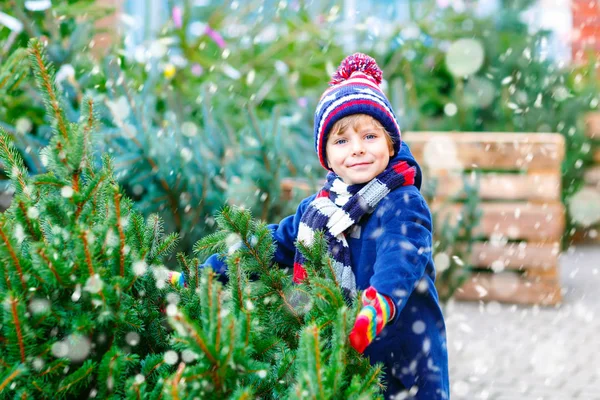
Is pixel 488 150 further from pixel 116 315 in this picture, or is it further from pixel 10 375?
pixel 10 375

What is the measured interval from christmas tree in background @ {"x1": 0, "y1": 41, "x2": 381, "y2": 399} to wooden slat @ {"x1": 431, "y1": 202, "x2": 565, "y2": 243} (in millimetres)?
4494

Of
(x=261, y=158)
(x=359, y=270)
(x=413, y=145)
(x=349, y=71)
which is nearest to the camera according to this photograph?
(x=359, y=270)

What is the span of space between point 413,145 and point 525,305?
→ 5.42ft

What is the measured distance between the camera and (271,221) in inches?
161

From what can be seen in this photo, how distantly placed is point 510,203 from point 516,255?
19.4 inches

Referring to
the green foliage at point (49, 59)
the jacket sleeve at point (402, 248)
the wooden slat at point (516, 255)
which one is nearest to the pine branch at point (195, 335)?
the jacket sleeve at point (402, 248)

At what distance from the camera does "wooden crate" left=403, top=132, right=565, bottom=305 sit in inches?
236

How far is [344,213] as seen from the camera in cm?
217

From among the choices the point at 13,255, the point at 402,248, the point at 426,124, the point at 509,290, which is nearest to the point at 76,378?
the point at 13,255

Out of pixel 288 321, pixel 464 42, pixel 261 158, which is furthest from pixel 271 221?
pixel 464 42

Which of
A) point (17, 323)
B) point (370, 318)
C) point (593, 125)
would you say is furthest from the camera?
point (593, 125)

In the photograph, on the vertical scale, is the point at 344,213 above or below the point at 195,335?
below

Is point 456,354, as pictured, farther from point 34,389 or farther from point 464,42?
point 464,42

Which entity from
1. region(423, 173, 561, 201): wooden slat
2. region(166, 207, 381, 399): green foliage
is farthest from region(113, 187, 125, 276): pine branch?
region(423, 173, 561, 201): wooden slat
